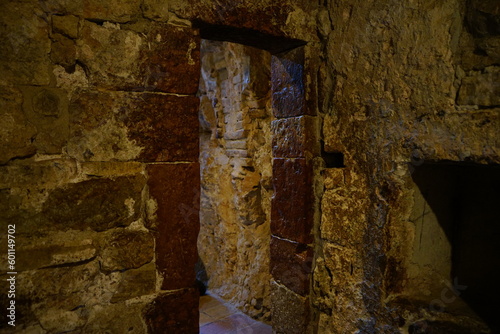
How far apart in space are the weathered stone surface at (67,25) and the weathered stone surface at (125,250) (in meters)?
0.83

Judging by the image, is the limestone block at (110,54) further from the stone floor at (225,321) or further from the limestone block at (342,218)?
the stone floor at (225,321)

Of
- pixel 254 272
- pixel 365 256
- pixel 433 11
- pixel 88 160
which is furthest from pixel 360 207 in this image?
pixel 254 272

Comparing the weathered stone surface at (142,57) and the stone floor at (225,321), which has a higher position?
the weathered stone surface at (142,57)

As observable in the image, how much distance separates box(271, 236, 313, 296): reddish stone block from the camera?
1927 millimetres

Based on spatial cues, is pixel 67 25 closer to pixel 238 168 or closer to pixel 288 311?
pixel 288 311

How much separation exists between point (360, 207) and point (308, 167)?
0.38 m

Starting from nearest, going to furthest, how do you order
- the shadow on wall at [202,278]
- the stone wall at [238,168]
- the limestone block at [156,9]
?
the limestone block at [156,9] < the stone wall at [238,168] < the shadow on wall at [202,278]

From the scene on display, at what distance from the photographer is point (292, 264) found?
6.57 ft

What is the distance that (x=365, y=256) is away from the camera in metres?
1.65

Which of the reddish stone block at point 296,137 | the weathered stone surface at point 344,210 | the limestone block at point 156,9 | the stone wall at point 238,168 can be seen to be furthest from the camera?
the stone wall at point 238,168

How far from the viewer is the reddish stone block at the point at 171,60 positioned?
1.44 m

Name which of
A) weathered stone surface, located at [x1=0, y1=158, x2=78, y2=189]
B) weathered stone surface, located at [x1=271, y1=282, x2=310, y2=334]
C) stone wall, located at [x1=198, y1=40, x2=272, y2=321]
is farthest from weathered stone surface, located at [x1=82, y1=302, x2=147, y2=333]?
stone wall, located at [x1=198, y1=40, x2=272, y2=321]

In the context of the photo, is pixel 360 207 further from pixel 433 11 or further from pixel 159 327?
pixel 159 327

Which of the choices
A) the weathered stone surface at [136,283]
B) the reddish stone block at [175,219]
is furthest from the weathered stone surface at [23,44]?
the weathered stone surface at [136,283]
